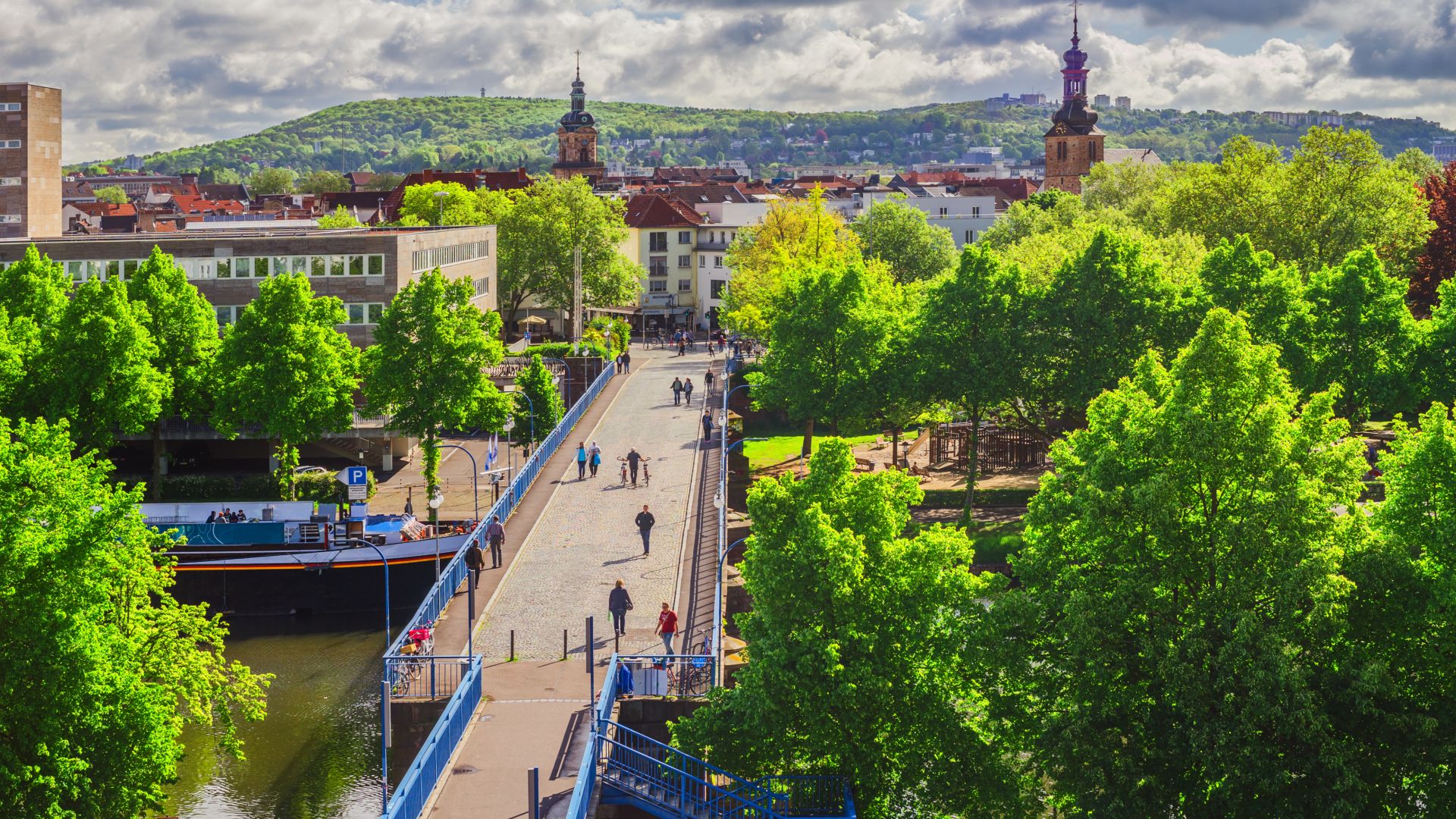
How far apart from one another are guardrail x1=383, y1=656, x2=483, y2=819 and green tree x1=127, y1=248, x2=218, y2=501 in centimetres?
3003

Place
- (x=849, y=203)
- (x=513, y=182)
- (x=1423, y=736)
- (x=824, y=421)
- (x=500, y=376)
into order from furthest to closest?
(x=849, y=203) → (x=513, y=182) → (x=500, y=376) → (x=824, y=421) → (x=1423, y=736)

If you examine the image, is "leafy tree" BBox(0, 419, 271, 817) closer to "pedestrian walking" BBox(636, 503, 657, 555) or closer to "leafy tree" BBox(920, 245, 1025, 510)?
"pedestrian walking" BBox(636, 503, 657, 555)

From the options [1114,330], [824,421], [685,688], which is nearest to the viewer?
[685,688]

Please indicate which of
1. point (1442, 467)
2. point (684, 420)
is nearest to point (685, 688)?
point (1442, 467)

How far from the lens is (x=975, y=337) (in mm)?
62094

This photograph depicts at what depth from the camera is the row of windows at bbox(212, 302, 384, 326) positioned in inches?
2872

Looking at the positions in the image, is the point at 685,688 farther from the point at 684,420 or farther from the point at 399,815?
the point at 684,420

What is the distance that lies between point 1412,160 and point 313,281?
107 meters

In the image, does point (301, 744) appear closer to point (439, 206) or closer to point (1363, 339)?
point (1363, 339)

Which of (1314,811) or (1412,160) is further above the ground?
(1412,160)

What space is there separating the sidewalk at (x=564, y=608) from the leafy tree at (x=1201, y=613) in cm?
877

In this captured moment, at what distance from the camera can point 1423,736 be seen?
83.9 feet

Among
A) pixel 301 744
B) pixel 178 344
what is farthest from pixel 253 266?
pixel 301 744

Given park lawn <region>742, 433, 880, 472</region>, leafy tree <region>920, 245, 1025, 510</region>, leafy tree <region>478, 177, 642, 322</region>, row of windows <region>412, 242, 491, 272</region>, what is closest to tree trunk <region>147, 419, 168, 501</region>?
row of windows <region>412, 242, 491, 272</region>
